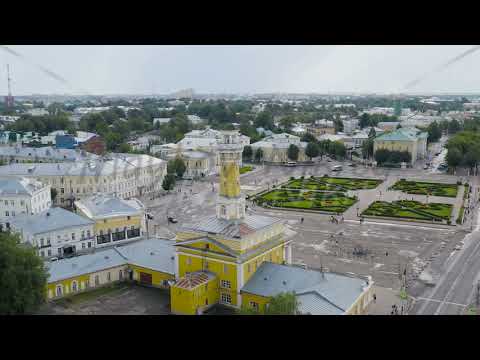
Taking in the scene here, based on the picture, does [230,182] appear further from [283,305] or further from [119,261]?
[283,305]

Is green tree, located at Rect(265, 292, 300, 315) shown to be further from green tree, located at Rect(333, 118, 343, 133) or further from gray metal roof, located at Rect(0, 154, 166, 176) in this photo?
green tree, located at Rect(333, 118, 343, 133)

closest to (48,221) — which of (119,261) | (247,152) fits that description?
(119,261)

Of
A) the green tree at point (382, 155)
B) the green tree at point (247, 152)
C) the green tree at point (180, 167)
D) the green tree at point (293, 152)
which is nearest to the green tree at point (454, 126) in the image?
the green tree at point (382, 155)

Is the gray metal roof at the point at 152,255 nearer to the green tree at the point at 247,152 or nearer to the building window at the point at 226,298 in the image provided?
the building window at the point at 226,298

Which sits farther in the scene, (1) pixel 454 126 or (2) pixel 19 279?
(1) pixel 454 126
